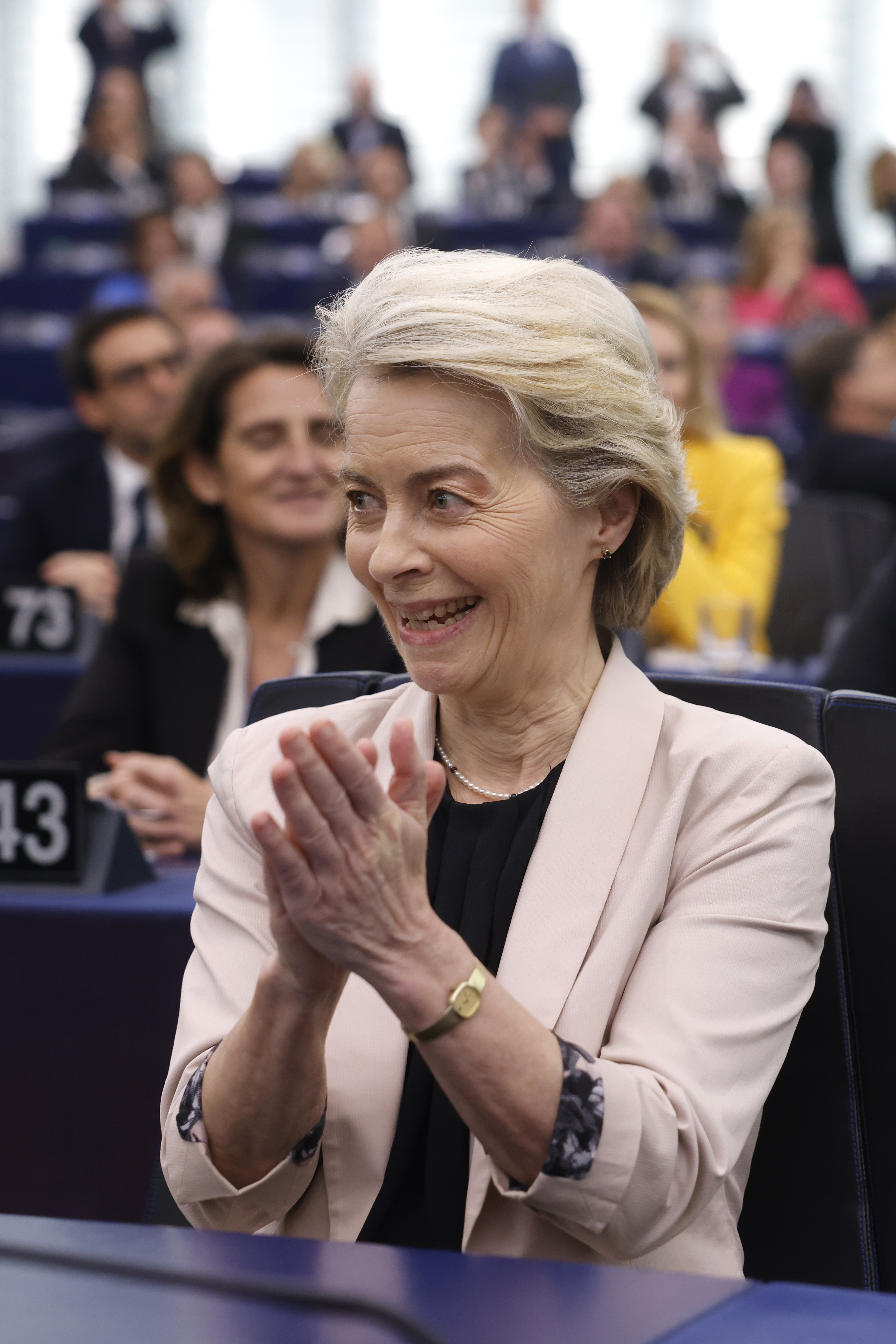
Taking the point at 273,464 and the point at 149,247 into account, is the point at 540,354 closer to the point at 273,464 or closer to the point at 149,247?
the point at 273,464

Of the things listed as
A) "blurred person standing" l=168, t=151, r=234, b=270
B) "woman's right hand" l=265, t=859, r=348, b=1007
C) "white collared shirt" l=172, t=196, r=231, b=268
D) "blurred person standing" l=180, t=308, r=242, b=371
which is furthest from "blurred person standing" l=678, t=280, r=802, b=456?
"woman's right hand" l=265, t=859, r=348, b=1007

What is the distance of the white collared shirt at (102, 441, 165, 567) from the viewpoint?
4285mm

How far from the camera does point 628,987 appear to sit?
1.25 metres

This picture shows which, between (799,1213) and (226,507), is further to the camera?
(226,507)

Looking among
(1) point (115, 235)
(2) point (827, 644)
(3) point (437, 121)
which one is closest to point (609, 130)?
(3) point (437, 121)

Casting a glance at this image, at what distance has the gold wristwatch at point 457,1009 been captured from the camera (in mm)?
1071

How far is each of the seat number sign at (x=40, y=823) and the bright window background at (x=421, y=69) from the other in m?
11.6

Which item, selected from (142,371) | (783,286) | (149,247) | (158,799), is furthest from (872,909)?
(149,247)

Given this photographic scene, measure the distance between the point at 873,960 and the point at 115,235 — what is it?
30.0 feet

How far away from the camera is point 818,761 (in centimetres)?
130

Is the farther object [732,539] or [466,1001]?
[732,539]

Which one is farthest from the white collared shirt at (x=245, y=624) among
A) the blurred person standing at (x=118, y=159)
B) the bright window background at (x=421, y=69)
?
the bright window background at (x=421, y=69)

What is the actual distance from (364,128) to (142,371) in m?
7.47

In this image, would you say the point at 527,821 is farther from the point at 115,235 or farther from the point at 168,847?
the point at 115,235
